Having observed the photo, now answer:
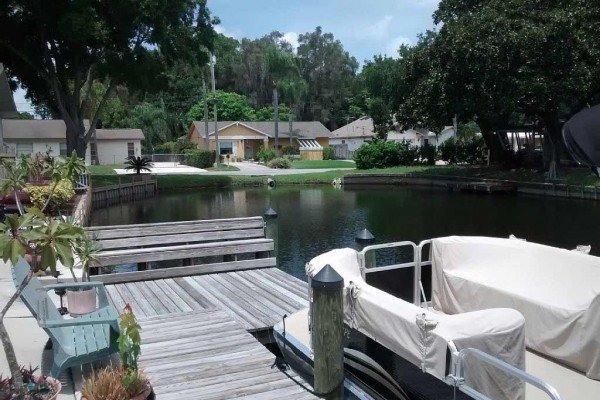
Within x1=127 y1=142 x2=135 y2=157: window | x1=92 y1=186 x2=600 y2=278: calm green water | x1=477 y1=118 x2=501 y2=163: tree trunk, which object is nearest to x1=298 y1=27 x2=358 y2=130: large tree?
x1=127 y1=142 x2=135 y2=157: window

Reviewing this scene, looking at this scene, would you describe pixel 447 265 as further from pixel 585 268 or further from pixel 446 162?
pixel 446 162

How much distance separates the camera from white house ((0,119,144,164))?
155 feet

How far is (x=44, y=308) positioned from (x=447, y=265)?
12.7 ft

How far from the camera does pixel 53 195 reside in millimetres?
17219

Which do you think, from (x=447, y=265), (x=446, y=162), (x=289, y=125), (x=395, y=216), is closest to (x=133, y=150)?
(x=289, y=125)

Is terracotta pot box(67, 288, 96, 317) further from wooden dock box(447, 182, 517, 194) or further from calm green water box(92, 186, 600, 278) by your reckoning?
wooden dock box(447, 182, 517, 194)

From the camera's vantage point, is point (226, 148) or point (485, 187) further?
point (226, 148)

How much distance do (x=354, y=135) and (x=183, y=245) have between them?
58308 millimetres

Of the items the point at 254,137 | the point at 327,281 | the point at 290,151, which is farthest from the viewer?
the point at 254,137

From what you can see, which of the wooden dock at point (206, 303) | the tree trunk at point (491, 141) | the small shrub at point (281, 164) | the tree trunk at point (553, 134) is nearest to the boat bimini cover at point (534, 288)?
the wooden dock at point (206, 303)

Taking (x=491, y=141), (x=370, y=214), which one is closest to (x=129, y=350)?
(x=370, y=214)

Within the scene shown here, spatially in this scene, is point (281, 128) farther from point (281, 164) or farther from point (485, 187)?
point (485, 187)

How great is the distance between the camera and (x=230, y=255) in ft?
28.7

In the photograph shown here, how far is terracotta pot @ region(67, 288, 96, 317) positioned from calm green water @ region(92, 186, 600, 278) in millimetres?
4242
